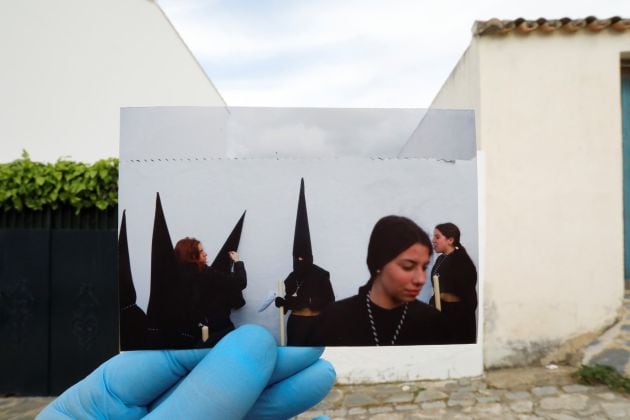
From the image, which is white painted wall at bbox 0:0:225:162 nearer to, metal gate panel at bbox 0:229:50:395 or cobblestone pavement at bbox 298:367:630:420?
metal gate panel at bbox 0:229:50:395

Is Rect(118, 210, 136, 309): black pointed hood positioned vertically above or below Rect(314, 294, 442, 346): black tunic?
above

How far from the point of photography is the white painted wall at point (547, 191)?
12.8ft

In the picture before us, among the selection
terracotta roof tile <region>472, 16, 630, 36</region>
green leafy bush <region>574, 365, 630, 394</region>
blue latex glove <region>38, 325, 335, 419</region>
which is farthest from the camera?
terracotta roof tile <region>472, 16, 630, 36</region>

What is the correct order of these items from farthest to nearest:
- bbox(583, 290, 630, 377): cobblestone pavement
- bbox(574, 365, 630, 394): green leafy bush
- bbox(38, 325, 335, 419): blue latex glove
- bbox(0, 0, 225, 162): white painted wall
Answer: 1. bbox(0, 0, 225, 162): white painted wall
2. bbox(583, 290, 630, 377): cobblestone pavement
3. bbox(574, 365, 630, 394): green leafy bush
4. bbox(38, 325, 335, 419): blue latex glove

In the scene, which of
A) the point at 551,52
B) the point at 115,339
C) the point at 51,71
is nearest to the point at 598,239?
the point at 551,52

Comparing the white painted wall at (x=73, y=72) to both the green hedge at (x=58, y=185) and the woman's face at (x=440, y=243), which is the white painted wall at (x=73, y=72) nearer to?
the green hedge at (x=58, y=185)

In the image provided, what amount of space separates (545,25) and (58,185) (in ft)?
16.4

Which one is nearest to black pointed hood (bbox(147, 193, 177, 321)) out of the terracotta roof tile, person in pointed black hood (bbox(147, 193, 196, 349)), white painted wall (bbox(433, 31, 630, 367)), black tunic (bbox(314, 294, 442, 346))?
person in pointed black hood (bbox(147, 193, 196, 349))

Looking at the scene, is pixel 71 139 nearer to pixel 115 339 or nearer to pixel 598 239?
pixel 115 339

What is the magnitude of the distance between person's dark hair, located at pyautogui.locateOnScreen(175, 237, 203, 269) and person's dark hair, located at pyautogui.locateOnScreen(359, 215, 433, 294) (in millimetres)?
490

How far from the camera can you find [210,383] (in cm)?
107

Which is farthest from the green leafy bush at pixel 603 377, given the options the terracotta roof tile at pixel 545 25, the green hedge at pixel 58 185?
the green hedge at pixel 58 185

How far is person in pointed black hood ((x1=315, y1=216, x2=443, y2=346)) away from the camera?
1189 mm

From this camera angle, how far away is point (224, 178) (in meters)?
1.15
